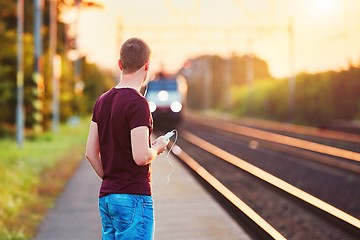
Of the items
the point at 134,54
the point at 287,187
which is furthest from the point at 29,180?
the point at 134,54

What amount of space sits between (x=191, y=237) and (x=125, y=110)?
496 cm

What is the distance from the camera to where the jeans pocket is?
417 cm

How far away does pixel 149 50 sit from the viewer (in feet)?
13.8

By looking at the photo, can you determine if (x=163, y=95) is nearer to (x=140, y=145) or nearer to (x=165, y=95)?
(x=165, y=95)

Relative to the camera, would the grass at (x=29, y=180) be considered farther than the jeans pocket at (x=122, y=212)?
Yes

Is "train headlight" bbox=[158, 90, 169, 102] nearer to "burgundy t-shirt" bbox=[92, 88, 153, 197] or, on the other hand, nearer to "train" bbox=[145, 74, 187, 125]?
"train" bbox=[145, 74, 187, 125]

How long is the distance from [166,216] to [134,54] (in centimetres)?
659

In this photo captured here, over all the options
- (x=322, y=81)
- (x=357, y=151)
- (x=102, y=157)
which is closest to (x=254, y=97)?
(x=322, y=81)

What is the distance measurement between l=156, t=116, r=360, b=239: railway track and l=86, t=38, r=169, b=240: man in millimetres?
4102

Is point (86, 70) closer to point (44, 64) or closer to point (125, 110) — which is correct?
point (44, 64)

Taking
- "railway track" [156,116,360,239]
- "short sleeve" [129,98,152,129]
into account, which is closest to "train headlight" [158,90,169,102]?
"railway track" [156,116,360,239]

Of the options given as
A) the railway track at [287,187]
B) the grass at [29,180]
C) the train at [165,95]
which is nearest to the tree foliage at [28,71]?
the grass at [29,180]

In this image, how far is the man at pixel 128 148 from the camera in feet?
13.4

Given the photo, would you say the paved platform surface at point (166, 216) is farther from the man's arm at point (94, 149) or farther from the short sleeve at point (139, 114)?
the short sleeve at point (139, 114)
